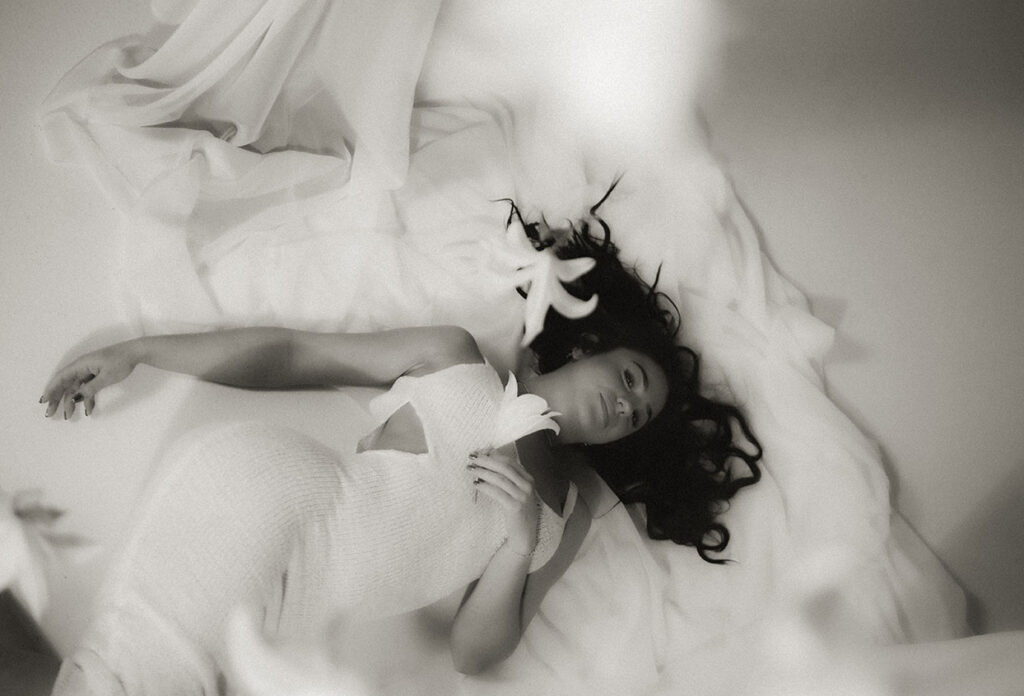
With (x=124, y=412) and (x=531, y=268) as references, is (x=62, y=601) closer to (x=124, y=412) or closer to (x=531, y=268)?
(x=124, y=412)

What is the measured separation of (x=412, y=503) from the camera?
3.23ft

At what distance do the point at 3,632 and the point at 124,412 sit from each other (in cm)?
31

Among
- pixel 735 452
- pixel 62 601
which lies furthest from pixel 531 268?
pixel 62 601

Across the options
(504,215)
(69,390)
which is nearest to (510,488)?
(504,215)

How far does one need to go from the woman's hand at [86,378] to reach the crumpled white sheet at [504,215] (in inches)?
3.9

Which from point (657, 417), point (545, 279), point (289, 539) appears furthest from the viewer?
point (657, 417)

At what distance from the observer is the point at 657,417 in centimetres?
126

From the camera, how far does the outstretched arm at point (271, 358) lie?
0.99 metres

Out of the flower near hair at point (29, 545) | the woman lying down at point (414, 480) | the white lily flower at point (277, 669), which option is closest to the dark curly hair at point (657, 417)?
the woman lying down at point (414, 480)

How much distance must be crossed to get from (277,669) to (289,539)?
0.17 m

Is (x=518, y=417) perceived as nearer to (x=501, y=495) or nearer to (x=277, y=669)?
(x=501, y=495)

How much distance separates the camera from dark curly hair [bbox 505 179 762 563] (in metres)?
1.22

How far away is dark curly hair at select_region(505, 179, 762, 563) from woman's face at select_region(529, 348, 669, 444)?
0.26ft

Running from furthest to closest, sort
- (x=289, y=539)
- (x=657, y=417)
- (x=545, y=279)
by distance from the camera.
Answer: (x=657, y=417), (x=545, y=279), (x=289, y=539)
